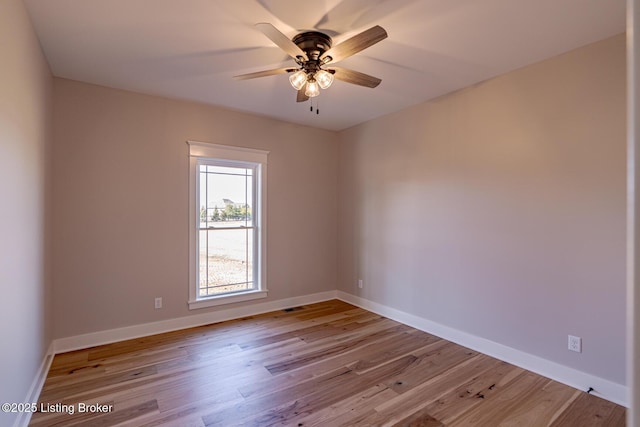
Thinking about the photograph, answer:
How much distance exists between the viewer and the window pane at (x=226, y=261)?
3904 millimetres

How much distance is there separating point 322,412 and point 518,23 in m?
3.00

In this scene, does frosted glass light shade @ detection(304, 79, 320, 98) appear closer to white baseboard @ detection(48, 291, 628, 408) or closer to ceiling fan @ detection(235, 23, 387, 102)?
ceiling fan @ detection(235, 23, 387, 102)

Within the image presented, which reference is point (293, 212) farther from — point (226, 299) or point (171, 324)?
point (171, 324)

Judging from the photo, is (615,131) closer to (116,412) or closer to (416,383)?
(416,383)

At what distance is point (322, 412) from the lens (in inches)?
86.0

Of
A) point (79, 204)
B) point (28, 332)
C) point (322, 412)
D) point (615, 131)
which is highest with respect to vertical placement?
point (615, 131)

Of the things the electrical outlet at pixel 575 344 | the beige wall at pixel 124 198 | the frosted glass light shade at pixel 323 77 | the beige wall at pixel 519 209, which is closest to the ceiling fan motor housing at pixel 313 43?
the frosted glass light shade at pixel 323 77

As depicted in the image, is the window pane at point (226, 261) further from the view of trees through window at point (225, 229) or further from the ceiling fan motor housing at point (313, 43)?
the ceiling fan motor housing at point (313, 43)

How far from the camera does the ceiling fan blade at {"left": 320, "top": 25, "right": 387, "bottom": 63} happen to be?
184cm

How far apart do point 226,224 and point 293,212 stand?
951 mm

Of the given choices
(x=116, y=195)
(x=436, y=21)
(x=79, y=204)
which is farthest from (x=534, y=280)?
(x=79, y=204)

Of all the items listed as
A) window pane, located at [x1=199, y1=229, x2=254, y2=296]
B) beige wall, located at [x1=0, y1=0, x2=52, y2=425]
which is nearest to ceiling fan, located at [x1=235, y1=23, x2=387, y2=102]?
beige wall, located at [x1=0, y1=0, x2=52, y2=425]

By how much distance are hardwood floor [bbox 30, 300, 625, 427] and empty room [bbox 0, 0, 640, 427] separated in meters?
0.02

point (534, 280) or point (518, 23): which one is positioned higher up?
point (518, 23)
